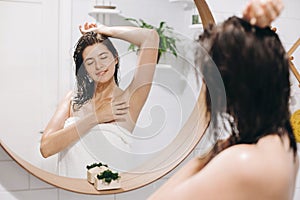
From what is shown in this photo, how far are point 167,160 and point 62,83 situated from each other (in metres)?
0.37

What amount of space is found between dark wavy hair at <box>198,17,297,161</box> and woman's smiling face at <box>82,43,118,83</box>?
59 cm

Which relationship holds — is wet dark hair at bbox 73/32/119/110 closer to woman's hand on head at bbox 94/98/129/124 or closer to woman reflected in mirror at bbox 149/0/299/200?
woman's hand on head at bbox 94/98/129/124

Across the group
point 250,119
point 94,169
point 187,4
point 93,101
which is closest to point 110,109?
point 93,101

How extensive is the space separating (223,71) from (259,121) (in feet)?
0.30

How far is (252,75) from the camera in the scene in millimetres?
718

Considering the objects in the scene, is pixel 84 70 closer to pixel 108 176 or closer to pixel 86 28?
pixel 86 28

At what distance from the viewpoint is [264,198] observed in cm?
68

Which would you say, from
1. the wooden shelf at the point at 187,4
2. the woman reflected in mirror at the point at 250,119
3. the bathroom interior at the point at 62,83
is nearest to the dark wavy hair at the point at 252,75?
the woman reflected in mirror at the point at 250,119

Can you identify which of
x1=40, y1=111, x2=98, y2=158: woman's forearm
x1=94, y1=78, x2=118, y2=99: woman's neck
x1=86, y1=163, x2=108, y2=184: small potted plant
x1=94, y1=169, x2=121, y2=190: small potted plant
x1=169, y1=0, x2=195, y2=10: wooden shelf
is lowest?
x1=94, y1=169, x2=121, y2=190: small potted plant

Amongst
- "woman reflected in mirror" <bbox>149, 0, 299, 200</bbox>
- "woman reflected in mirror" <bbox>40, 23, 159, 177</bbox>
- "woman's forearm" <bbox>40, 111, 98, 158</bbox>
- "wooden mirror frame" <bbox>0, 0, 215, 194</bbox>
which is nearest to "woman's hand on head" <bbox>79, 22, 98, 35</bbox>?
"woman reflected in mirror" <bbox>40, 23, 159, 177</bbox>

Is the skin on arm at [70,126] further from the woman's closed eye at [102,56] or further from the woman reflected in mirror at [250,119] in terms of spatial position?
the woman reflected in mirror at [250,119]

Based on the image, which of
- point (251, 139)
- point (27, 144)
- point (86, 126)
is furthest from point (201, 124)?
point (251, 139)

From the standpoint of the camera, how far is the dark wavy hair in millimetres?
717

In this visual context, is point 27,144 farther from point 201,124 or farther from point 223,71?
point 223,71
